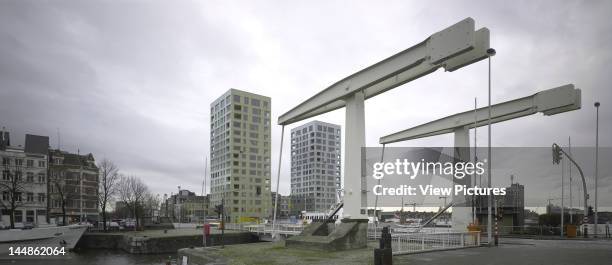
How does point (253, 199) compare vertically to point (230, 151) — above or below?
below

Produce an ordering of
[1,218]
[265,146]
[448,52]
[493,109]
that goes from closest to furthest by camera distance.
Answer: [448,52], [493,109], [1,218], [265,146]

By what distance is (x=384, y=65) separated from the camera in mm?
21031

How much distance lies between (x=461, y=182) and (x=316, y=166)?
139132 mm

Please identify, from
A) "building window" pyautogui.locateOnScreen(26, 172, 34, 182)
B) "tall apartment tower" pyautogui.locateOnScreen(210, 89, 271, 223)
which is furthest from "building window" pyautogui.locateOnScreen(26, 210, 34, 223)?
"tall apartment tower" pyautogui.locateOnScreen(210, 89, 271, 223)

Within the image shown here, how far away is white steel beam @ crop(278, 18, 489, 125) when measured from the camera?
56.4ft

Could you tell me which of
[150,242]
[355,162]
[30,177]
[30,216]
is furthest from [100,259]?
[30,177]

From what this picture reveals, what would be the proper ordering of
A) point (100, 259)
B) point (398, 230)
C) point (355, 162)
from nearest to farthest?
point (355, 162)
point (398, 230)
point (100, 259)

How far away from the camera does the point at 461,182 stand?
26.8 m

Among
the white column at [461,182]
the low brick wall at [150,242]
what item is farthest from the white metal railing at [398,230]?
the low brick wall at [150,242]

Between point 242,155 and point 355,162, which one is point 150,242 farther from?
point 242,155

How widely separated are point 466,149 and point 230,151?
318 feet

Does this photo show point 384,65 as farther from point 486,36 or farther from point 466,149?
point 466,149

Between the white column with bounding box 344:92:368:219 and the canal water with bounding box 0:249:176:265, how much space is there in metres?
17.4

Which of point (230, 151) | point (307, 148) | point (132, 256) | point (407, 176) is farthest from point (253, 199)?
point (407, 176)
